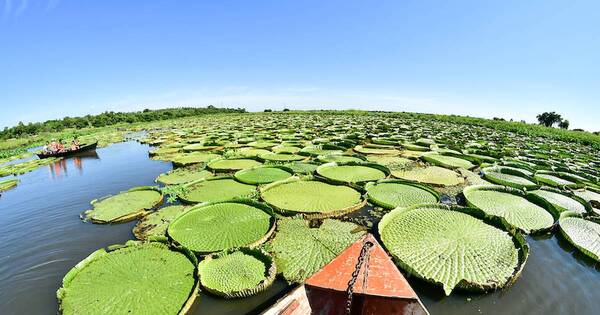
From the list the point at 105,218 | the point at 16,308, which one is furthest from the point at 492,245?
the point at 105,218

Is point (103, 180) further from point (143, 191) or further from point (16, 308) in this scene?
point (16, 308)

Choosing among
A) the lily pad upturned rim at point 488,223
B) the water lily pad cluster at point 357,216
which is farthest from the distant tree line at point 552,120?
the lily pad upturned rim at point 488,223

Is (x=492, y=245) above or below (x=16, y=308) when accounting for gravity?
above

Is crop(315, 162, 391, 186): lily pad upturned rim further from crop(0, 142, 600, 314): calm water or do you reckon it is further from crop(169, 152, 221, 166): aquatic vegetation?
crop(169, 152, 221, 166): aquatic vegetation

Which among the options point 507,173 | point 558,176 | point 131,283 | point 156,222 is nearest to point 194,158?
point 156,222

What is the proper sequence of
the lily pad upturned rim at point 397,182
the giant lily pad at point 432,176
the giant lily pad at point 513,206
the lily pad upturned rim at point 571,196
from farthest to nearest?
the giant lily pad at point 432,176 → the lily pad upturned rim at point 397,182 → the lily pad upturned rim at point 571,196 → the giant lily pad at point 513,206

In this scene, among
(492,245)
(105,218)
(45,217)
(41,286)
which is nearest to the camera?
(41,286)

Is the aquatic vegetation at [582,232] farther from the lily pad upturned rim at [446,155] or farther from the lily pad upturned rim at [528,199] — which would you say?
the lily pad upturned rim at [446,155]
